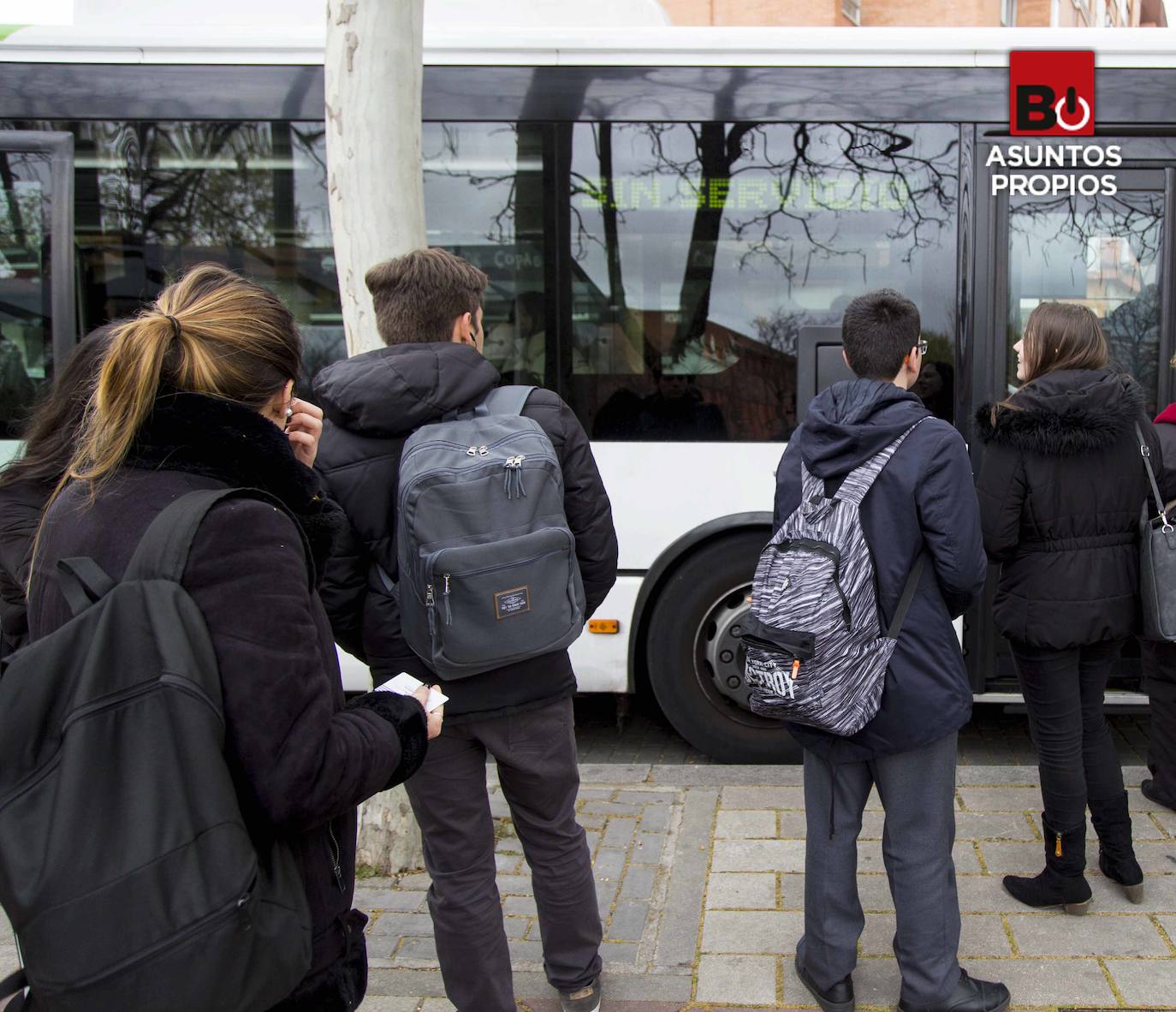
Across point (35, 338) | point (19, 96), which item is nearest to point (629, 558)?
point (35, 338)

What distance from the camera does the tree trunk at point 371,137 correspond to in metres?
3.42

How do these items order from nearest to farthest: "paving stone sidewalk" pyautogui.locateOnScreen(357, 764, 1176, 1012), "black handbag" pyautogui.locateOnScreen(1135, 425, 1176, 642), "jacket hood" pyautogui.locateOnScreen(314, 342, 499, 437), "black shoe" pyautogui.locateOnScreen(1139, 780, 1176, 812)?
"jacket hood" pyautogui.locateOnScreen(314, 342, 499, 437), "paving stone sidewalk" pyautogui.locateOnScreen(357, 764, 1176, 1012), "black handbag" pyautogui.locateOnScreen(1135, 425, 1176, 642), "black shoe" pyautogui.locateOnScreen(1139, 780, 1176, 812)

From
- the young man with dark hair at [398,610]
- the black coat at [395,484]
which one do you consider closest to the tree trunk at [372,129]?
the young man with dark hair at [398,610]

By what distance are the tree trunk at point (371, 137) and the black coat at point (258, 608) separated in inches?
76.5

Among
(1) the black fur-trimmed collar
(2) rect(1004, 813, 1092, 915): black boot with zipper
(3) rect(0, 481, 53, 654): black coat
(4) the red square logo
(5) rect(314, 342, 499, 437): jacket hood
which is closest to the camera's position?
(1) the black fur-trimmed collar

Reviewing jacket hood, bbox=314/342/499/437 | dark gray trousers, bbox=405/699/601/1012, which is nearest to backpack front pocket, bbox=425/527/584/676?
dark gray trousers, bbox=405/699/601/1012

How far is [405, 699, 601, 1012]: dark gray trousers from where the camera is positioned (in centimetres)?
260

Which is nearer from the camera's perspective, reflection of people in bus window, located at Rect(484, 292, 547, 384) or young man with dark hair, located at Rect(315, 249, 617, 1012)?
young man with dark hair, located at Rect(315, 249, 617, 1012)

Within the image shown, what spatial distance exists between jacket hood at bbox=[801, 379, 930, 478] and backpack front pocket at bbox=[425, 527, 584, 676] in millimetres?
647

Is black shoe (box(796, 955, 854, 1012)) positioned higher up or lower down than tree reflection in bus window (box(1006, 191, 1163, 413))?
lower down

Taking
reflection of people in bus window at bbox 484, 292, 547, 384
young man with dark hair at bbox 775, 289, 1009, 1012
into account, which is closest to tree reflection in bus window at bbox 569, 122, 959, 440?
reflection of people in bus window at bbox 484, 292, 547, 384

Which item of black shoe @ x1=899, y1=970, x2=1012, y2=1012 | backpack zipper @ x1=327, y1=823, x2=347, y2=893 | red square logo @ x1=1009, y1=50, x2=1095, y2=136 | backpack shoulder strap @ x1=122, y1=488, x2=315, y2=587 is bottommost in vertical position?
black shoe @ x1=899, y1=970, x2=1012, y2=1012

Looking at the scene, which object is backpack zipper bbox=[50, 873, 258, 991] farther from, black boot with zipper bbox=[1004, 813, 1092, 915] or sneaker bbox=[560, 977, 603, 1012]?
black boot with zipper bbox=[1004, 813, 1092, 915]

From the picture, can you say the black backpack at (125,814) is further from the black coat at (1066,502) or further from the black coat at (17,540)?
the black coat at (1066,502)
